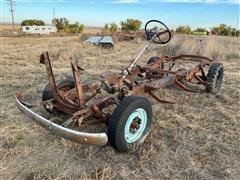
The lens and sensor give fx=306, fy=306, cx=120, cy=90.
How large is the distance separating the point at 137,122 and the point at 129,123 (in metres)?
0.18

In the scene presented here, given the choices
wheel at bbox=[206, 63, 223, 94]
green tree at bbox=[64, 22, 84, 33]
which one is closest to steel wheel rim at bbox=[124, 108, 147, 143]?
wheel at bbox=[206, 63, 223, 94]

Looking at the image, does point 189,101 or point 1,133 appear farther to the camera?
point 189,101

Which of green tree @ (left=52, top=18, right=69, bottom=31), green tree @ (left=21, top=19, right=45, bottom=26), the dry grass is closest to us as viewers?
the dry grass

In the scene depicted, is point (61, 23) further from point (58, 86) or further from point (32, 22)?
point (58, 86)

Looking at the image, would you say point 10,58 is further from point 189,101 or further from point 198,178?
point 198,178

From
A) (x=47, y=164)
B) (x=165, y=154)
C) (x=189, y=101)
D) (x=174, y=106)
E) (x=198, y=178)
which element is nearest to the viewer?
(x=198, y=178)

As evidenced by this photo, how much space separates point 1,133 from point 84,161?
1.43m

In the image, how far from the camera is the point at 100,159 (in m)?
3.68

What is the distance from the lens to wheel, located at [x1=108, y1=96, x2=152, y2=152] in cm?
352

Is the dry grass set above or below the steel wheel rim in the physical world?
below

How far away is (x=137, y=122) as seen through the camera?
3.89 m

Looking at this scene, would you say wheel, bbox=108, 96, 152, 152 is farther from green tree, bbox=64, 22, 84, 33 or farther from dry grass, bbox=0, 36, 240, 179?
green tree, bbox=64, 22, 84, 33

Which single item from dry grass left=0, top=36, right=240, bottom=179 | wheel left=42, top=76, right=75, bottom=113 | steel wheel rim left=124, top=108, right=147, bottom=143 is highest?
wheel left=42, top=76, right=75, bottom=113

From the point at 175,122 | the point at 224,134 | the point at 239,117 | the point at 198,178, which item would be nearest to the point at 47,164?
the point at 198,178
